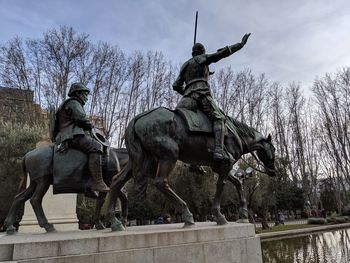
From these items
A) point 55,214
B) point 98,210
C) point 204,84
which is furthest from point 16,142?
point 204,84

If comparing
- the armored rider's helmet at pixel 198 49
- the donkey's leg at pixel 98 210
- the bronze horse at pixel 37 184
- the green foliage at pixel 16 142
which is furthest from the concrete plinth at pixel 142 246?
the green foliage at pixel 16 142

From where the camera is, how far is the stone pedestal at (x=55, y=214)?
10.7 metres

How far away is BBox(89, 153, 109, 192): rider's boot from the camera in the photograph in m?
6.04

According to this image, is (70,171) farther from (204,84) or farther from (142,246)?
(204,84)

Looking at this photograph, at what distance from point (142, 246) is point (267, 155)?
3802 millimetres

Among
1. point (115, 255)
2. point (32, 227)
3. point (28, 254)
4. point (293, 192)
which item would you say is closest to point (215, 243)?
point (115, 255)

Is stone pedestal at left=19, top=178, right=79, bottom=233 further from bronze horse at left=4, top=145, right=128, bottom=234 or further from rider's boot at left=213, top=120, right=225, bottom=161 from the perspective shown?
rider's boot at left=213, top=120, right=225, bottom=161

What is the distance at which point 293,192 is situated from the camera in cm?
4500

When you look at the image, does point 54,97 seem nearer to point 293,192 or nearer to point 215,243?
point 215,243

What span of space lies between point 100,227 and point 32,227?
5.37 metres

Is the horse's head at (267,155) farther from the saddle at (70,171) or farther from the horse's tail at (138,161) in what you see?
the saddle at (70,171)

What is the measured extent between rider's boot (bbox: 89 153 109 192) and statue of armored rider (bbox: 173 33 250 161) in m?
2.14

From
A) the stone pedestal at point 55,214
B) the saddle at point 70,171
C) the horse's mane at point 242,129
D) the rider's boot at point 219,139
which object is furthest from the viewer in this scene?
the stone pedestal at point 55,214

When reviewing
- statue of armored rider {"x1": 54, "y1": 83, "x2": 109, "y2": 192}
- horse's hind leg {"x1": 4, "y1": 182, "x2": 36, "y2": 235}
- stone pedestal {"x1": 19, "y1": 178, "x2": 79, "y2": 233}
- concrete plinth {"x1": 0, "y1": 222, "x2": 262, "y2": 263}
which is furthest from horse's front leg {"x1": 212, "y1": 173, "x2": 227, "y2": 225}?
stone pedestal {"x1": 19, "y1": 178, "x2": 79, "y2": 233}
